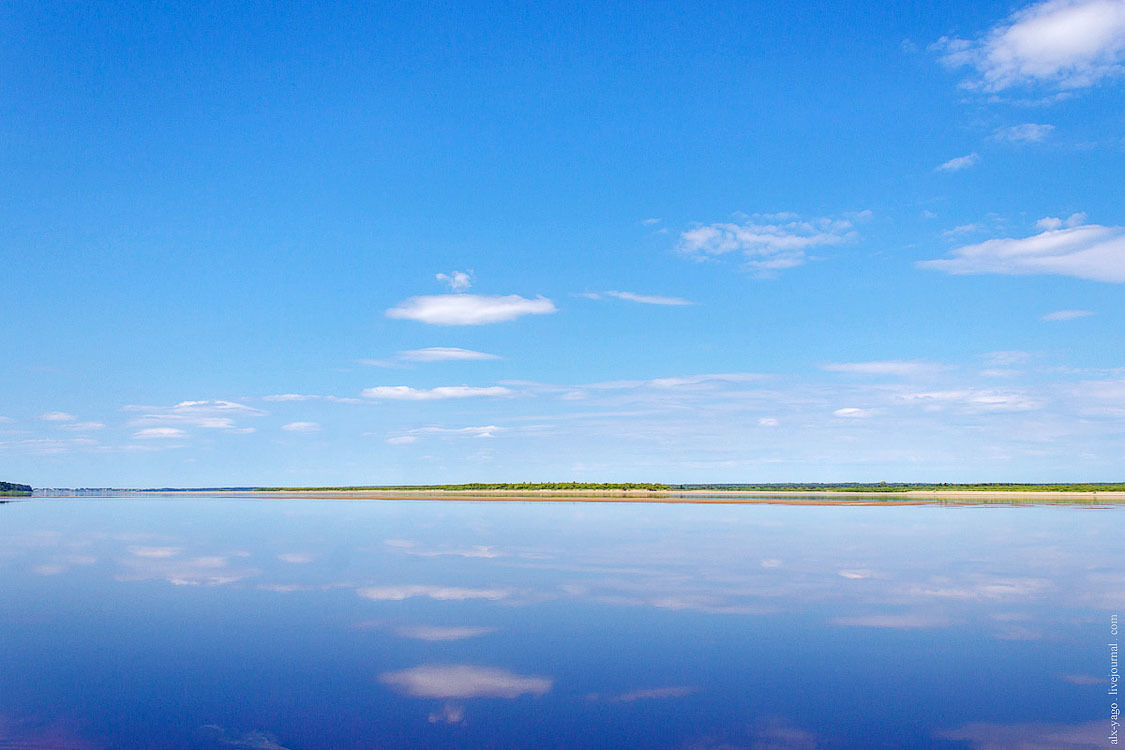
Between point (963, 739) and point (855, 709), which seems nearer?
point (963, 739)

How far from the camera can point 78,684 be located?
39.1 ft

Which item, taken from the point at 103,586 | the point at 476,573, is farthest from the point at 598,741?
the point at 103,586

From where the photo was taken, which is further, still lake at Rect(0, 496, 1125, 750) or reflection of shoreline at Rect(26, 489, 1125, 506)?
reflection of shoreline at Rect(26, 489, 1125, 506)

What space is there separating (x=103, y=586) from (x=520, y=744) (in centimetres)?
1756

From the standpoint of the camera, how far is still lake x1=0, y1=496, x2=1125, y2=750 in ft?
33.0

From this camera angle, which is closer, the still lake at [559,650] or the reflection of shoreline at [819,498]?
the still lake at [559,650]

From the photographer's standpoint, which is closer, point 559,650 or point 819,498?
point 559,650

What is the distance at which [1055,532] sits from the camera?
38.3 metres

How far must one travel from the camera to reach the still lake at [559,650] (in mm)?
10055

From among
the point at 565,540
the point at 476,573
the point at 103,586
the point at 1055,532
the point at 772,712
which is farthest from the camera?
the point at 1055,532

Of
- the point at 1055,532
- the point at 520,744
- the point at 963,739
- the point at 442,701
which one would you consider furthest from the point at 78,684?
the point at 1055,532

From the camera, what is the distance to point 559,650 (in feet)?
46.3

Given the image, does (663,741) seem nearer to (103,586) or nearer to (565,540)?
(103,586)

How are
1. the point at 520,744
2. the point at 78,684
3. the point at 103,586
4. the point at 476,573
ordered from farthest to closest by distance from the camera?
the point at 476,573
the point at 103,586
the point at 78,684
the point at 520,744
